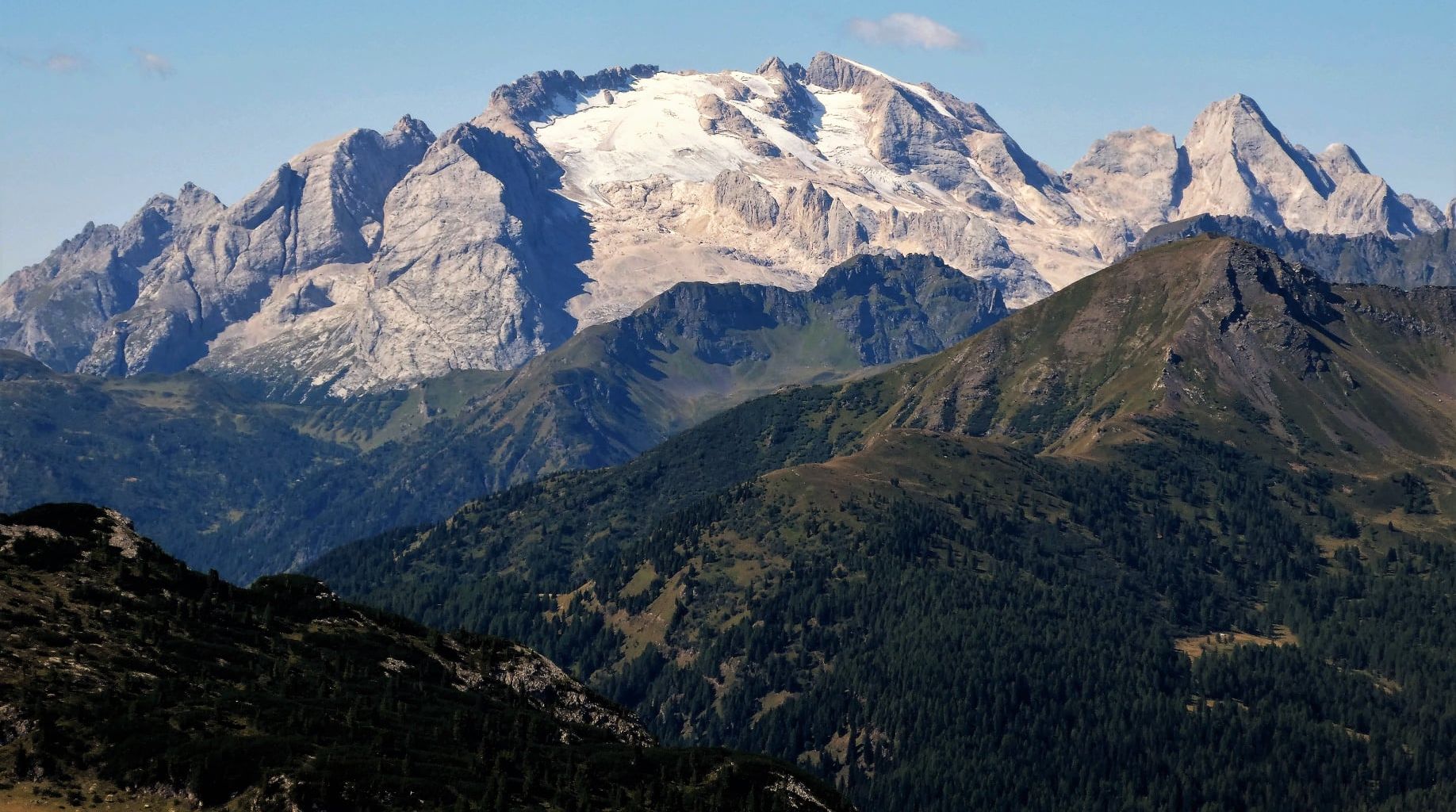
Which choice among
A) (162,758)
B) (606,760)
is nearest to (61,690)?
(162,758)

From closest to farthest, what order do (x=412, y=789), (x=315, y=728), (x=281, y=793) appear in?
(x=281, y=793) < (x=412, y=789) < (x=315, y=728)

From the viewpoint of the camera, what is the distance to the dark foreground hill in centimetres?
14762

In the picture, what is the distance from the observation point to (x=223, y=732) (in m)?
162

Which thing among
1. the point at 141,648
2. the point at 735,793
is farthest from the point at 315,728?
the point at 735,793

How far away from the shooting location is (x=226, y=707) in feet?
556

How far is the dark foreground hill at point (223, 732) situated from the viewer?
5812 inches

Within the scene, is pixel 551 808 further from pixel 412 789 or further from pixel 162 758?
pixel 162 758

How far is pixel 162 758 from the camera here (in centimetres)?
14825

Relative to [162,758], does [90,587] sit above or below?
above

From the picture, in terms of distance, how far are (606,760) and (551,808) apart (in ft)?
72.8

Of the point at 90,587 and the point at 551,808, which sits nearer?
the point at 551,808

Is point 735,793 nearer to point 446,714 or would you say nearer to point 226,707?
point 446,714

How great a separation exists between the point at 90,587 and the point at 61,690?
30916mm

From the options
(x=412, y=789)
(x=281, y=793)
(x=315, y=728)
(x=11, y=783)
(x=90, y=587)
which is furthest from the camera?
(x=90, y=587)
